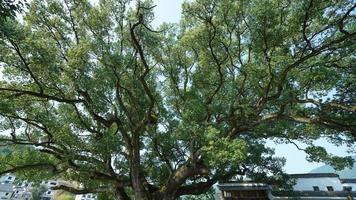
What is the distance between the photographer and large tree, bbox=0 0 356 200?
26.2ft

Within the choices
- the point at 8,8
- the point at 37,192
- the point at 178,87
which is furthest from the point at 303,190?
the point at 37,192

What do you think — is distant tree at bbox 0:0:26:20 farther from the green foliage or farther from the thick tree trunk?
the green foliage

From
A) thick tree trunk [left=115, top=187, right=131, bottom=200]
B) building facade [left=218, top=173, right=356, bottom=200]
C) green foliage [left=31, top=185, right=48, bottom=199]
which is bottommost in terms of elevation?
thick tree trunk [left=115, top=187, right=131, bottom=200]

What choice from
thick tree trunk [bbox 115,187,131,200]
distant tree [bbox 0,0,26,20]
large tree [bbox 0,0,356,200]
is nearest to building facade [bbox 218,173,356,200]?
large tree [bbox 0,0,356,200]

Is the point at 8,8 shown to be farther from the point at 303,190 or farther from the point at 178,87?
the point at 303,190

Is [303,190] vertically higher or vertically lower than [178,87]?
lower

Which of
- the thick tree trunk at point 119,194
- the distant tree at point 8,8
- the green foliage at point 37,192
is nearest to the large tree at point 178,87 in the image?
the thick tree trunk at point 119,194

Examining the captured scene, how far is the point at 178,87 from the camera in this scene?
11.4 metres

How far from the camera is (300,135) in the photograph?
1068 centimetres

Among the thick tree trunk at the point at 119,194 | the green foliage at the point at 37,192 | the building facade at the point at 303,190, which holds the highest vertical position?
the green foliage at the point at 37,192

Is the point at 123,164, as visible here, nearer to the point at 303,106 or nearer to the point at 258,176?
the point at 258,176

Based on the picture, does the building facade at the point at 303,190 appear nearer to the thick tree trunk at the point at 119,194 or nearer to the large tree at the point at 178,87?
the large tree at the point at 178,87

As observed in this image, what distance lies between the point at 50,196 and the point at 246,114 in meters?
51.6

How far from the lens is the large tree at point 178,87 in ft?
26.2
